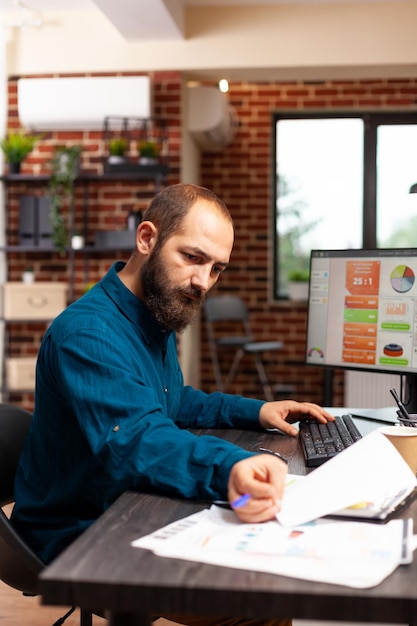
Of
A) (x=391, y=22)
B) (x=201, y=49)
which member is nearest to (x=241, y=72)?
(x=201, y=49)

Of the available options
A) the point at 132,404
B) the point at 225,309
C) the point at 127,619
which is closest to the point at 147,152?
the point at 225,309

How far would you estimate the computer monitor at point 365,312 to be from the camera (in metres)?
2.19

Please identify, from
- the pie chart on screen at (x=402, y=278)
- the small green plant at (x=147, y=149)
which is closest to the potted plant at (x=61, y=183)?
the small green plant at (x=147, y=149)

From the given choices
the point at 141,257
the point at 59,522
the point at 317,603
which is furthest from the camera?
the point at 141,257

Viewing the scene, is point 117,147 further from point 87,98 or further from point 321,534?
point 321,534

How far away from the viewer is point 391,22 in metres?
5.38

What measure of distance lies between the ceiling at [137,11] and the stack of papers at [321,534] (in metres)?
4.09

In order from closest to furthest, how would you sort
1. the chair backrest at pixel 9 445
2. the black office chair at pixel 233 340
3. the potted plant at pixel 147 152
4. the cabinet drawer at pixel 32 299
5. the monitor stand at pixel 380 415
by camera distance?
the chair backrest at pixel 9 445 < the monitor stand at pixel 380 415 < the potted plant at pixel 147 152 < the cabinet drawer at pixel 32 299 < the black office chair at pixel 233 340

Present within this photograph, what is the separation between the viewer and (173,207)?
151 cm

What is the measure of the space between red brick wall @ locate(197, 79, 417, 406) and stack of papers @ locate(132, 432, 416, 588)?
5.73 m

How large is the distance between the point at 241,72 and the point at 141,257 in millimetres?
4369

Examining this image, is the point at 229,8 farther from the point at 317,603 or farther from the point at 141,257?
the point at 317,603

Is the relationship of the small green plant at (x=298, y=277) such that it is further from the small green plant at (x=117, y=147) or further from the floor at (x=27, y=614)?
the floor at (x=27, y=614)

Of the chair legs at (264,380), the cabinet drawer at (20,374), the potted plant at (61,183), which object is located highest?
the potted plant at (61,183)
